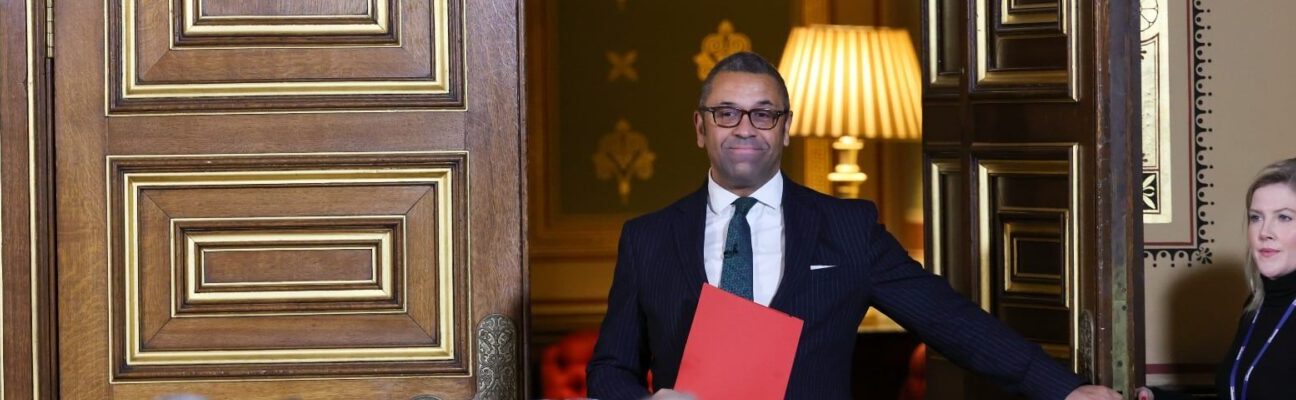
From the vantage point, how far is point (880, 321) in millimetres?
5781

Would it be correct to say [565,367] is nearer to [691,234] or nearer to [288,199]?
[288,199]

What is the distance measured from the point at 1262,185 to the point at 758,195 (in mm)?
859

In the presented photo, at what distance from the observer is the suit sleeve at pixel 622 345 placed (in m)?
2.43

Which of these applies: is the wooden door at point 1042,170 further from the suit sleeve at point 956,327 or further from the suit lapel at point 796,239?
the suit lapel at point 796,239

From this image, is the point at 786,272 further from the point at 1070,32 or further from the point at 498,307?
the point at 1070,32

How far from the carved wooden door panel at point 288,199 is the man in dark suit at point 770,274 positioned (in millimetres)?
396

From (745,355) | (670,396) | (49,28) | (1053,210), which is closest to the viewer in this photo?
(670,396)

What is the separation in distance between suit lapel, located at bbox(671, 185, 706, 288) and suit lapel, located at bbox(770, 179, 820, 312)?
128 mm

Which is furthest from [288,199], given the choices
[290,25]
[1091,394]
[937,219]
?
[937,219]

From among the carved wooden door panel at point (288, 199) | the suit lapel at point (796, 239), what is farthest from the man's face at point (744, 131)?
the carved wooden door panel at point (288, 199)

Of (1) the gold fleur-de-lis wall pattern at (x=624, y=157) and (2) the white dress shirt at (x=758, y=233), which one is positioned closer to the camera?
(2) the white dress shirt at (x=758, y=233)

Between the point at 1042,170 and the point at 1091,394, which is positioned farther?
the point at 1042,170

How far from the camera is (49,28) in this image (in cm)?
280

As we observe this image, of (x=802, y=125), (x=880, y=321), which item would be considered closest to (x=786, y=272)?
(x=802, y=125)
